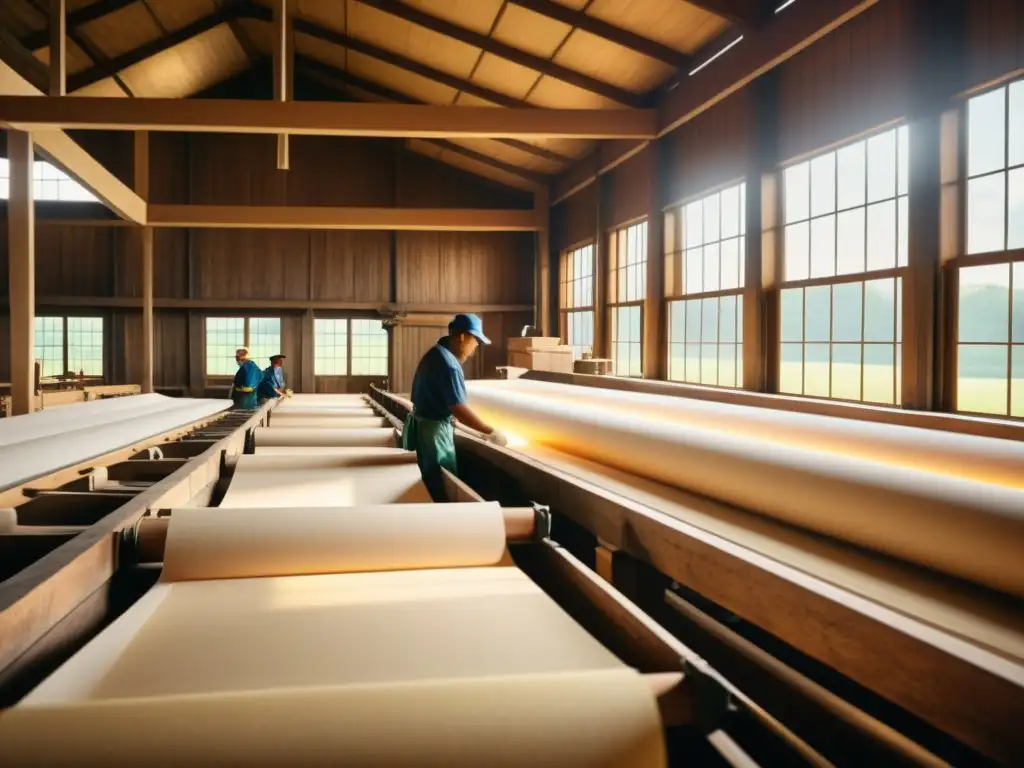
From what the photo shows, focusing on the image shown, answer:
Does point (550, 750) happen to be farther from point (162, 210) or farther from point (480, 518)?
point (162, 210)

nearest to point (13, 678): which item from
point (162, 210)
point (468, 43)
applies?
point (468, 43)

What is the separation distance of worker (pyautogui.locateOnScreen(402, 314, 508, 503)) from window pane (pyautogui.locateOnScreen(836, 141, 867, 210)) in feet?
11.5

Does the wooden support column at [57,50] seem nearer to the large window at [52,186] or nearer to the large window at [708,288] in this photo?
the large window at [708,288]

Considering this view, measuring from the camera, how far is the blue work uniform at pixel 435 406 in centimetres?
338

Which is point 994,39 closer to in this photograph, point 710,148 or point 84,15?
point 710,148

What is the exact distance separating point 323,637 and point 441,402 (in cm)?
199

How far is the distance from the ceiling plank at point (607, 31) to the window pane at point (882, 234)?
9.69 ft

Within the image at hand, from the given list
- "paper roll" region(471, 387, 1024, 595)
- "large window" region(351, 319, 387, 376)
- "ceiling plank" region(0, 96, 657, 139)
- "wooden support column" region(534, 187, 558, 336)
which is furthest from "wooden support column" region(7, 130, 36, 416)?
"large window" region(351, 319, 387, 376)

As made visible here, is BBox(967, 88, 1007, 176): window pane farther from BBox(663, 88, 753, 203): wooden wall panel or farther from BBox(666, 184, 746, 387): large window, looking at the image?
BBox(666, 184, 746, 387): large window

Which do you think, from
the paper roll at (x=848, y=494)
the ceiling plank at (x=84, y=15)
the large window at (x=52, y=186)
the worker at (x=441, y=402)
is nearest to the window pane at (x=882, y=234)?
the paper roll at (x=848, y=494)

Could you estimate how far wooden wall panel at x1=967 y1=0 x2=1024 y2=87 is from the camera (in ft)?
13.8

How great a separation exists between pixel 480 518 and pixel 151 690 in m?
0.89

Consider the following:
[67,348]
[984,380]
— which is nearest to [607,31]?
[67,348]

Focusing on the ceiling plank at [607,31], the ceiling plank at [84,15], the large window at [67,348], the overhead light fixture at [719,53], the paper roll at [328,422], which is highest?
the ceiling plank at [84,15]
